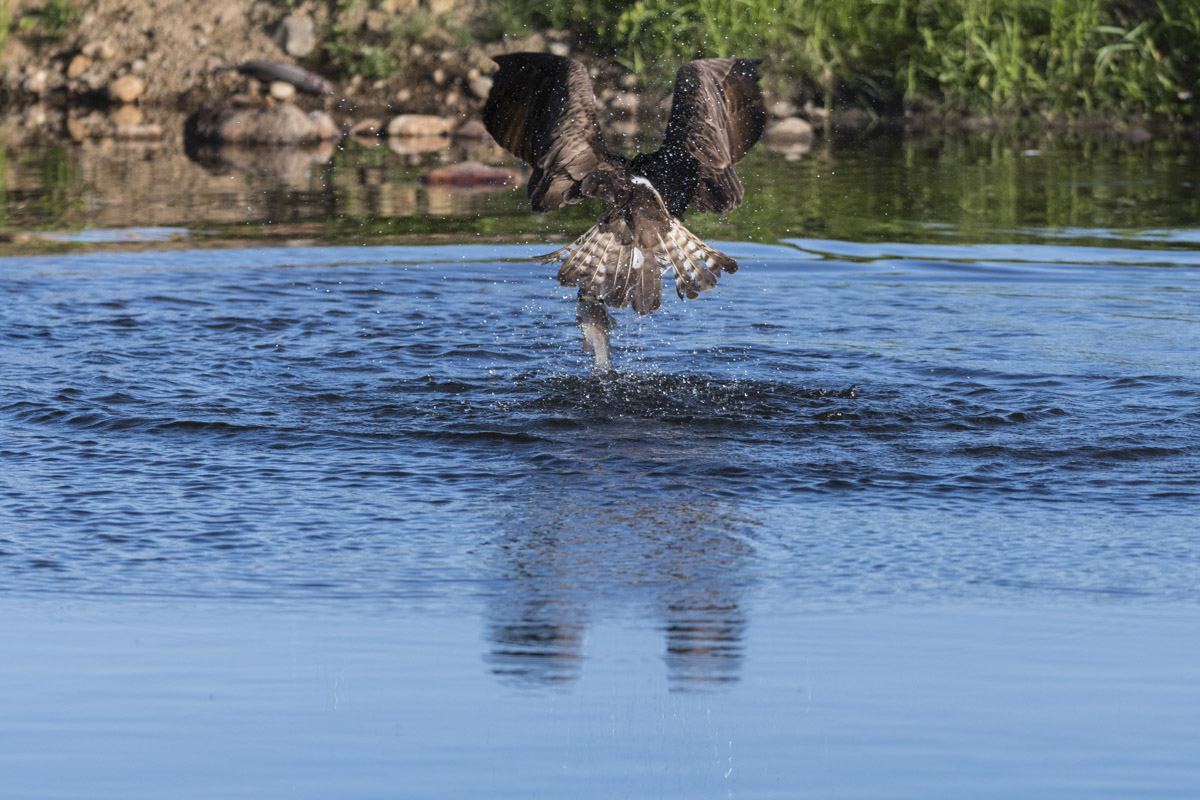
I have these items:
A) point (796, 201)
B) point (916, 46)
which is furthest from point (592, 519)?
point (916, 46)

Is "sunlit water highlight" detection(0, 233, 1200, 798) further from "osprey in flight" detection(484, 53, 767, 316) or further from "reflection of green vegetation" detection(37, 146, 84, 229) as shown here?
"reflection of green vegetation" detection(37, 146, 84, 229)

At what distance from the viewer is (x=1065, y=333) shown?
25.1ft

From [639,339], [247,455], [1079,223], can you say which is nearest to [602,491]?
[247,455]

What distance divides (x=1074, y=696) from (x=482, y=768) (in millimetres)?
1285

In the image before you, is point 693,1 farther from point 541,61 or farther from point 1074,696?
point 1074,696

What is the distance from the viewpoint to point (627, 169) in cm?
698

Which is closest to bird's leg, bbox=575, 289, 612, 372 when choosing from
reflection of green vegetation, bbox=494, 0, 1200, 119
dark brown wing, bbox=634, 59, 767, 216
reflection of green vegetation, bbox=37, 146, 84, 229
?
dark brown wing, bbox=634, 59, 767, 216

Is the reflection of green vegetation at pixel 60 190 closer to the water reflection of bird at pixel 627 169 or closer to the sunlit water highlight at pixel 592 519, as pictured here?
the sunlit water highlight at pixel 592 519

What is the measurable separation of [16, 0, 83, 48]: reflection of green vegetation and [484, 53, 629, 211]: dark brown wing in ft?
39.7

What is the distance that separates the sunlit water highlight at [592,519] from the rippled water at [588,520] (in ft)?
0.05

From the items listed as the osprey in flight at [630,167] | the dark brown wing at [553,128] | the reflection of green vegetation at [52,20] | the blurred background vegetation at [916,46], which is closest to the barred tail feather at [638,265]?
the osprey in flight at [630,167]

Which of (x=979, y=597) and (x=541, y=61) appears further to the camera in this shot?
(x=541, y=61)

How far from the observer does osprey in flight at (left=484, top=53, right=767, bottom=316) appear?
639 cm

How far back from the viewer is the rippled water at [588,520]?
356 cm
